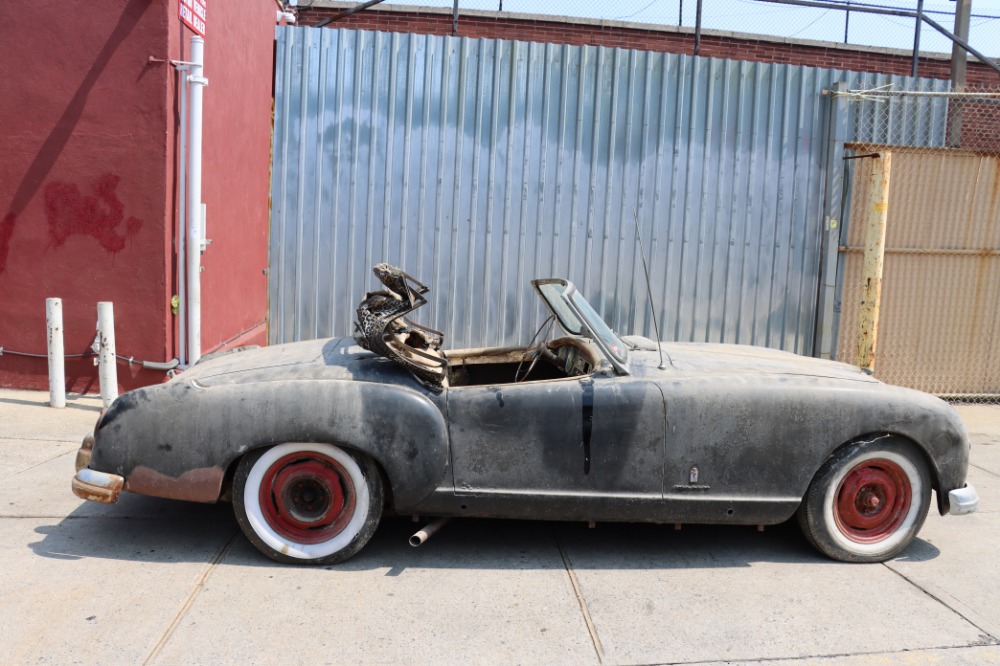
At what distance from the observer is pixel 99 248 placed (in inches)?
274

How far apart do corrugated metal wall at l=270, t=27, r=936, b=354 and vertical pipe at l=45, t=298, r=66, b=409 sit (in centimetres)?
205

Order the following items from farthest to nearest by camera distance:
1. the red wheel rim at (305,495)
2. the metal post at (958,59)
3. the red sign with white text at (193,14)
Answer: the metal post at (958,59)
the red sign with white text at (193,14)
the red wheel rim at (305,495)

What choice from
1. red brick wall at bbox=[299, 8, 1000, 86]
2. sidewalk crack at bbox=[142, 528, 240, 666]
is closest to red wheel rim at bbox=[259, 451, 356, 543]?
sidewalk crack at bbox=[142, 528, 240, 666]

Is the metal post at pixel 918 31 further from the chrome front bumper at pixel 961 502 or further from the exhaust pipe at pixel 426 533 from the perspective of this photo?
the exhaust pipe at pixel 426 533

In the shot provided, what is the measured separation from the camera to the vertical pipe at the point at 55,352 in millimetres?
6719

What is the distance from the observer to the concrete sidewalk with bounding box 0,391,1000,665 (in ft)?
10.7

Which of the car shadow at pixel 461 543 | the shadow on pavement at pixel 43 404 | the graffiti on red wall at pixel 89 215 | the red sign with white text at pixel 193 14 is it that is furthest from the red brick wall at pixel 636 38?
the car shadow at pixel 461 543

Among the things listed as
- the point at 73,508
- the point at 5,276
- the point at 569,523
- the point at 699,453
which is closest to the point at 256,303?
the point at 5,276

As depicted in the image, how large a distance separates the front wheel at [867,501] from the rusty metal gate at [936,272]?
469 cm

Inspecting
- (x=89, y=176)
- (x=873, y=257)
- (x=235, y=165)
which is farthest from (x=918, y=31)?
(x=89, y=176)

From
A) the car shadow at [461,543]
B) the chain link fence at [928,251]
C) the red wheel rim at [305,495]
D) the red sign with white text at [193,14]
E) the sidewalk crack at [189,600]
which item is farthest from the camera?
the chain link fence at [928,251]

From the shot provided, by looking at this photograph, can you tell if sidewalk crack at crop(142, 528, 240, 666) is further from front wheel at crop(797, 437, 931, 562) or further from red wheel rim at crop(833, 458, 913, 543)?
red wheel rim at crop(833, 458, 913, 543)

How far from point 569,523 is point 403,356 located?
144cm

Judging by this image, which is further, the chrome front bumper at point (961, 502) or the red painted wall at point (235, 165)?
the red painted wall at point (235, 165)
